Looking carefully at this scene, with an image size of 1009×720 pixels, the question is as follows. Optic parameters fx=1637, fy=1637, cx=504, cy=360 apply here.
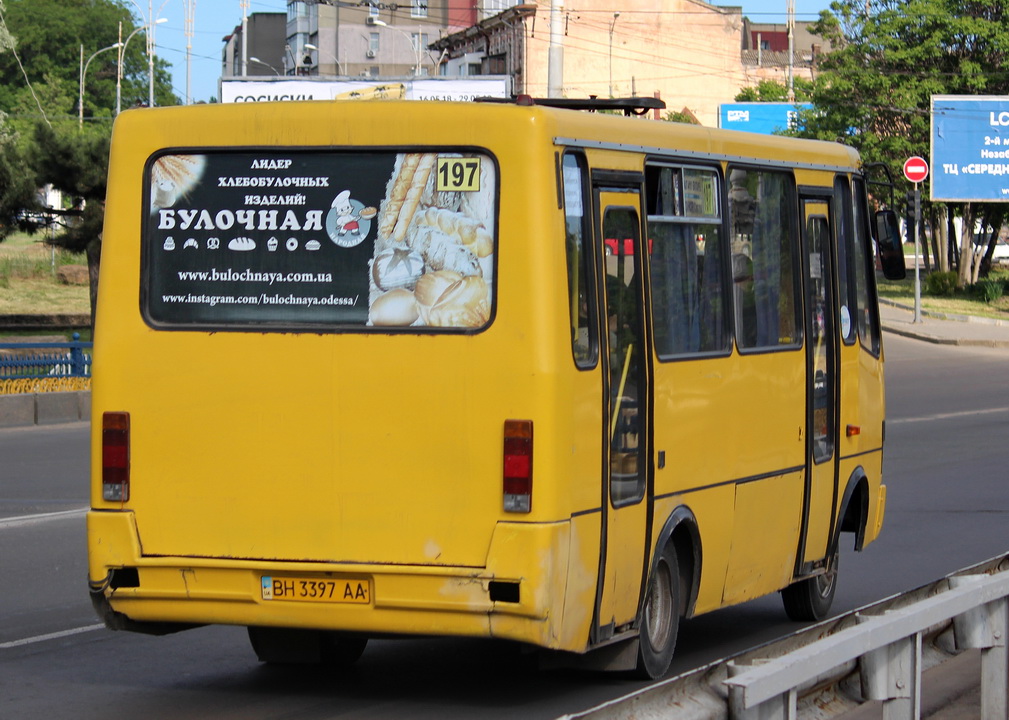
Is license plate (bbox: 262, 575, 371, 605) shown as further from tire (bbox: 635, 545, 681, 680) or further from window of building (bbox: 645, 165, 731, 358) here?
window of building (bbox: 645, 165, 731, 358)

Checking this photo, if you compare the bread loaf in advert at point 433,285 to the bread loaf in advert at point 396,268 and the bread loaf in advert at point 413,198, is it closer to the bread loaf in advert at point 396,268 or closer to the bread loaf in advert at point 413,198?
the bread loaf in advert at point 396,268

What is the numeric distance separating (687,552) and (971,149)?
39.7m

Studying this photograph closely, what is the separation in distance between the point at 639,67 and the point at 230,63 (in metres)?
81.7

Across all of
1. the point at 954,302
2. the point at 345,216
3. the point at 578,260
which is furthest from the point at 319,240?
the point at 954,302

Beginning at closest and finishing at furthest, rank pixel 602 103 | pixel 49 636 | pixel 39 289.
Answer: pixel 602 103, pixel 49 636, pixel 39 289

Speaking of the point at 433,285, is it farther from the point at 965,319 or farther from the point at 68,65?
the point at 68,65

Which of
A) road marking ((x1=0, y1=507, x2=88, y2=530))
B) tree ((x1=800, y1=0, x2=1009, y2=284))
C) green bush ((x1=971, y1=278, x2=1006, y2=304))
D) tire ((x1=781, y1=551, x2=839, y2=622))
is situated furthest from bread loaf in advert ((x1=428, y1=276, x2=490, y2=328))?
tree ((x1=800, y1=0, x2=1009, y2=284))

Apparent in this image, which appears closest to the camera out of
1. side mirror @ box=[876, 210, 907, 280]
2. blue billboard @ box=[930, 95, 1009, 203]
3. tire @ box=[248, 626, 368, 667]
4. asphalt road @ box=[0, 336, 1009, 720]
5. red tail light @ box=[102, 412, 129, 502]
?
red tail light @ box=[102, 412, 129, 502]

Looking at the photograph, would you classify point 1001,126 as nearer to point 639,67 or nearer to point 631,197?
point 631,197

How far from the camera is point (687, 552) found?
25.8ft

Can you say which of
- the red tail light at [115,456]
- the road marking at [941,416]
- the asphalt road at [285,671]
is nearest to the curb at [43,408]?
the asphalt road at [285,671]

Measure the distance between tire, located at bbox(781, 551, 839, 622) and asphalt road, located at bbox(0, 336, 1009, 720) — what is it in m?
0.15

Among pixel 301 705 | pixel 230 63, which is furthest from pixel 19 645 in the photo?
pixel 230 63

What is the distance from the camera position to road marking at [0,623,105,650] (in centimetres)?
833
